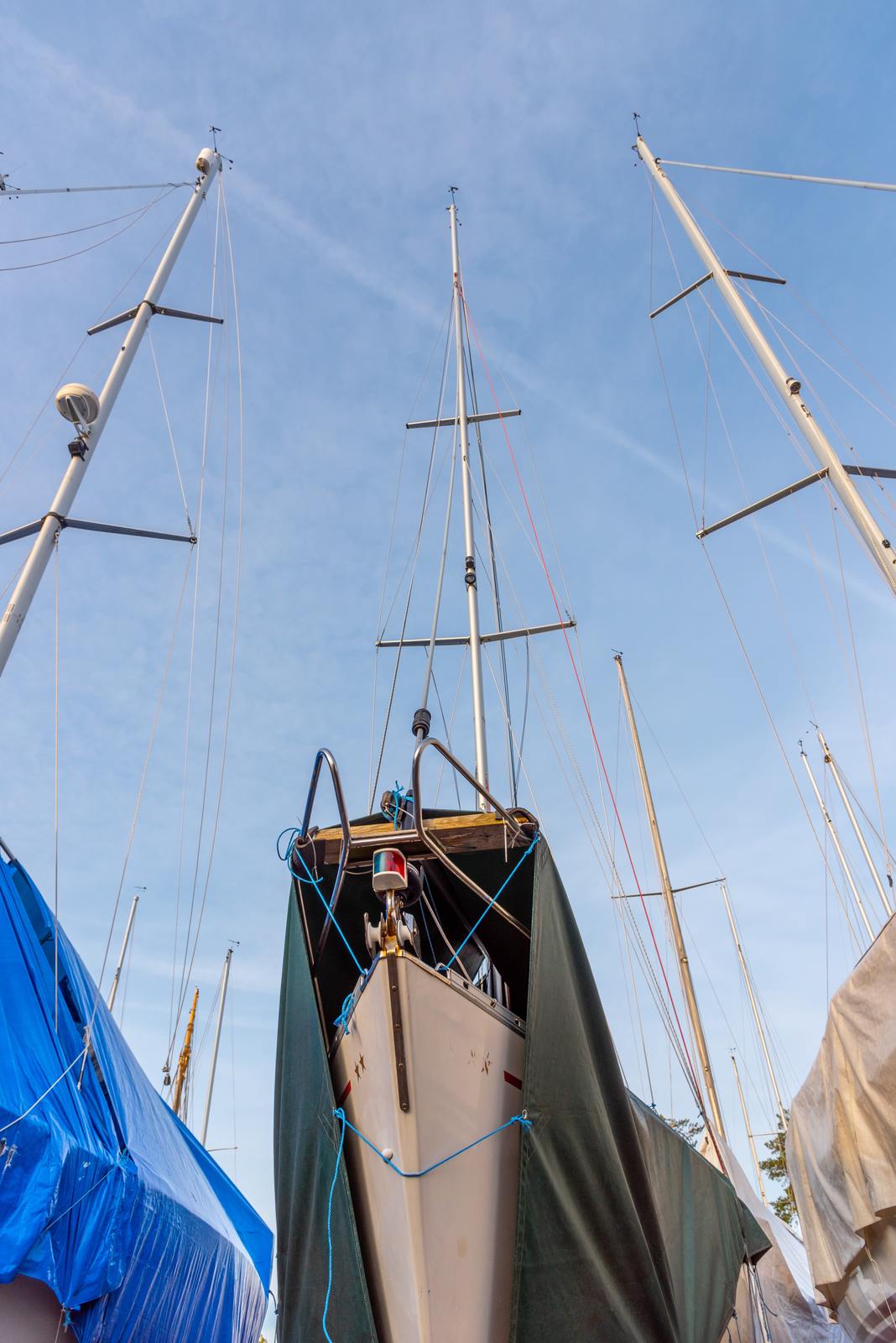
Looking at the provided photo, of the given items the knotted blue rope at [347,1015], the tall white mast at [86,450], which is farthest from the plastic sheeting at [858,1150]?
the tall white mast at [86,450]

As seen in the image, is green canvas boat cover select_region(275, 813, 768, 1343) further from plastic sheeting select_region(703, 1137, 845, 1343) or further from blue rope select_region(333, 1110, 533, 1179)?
plastic sheeting select_region(703, 1137, 845, 1343)

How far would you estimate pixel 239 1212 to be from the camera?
9203 mm

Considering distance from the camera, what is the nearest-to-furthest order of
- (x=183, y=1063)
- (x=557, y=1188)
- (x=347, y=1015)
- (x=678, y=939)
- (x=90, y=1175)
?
(x=557, y=1188) → (x=347, y=1015) → (x=90, y=1175) → (x=678, y=939) → (x=183, y=1063)

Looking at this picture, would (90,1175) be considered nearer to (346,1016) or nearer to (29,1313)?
(29,1313)

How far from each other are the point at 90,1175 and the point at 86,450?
651cm

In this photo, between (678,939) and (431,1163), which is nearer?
(431,1163)

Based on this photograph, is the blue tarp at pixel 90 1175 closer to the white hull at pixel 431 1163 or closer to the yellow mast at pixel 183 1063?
the white hull at pixel 431 1163

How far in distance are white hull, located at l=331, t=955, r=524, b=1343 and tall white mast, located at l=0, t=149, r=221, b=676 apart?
4.60 meters

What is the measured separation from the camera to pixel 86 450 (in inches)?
324

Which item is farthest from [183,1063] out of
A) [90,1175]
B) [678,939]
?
[90,1175]

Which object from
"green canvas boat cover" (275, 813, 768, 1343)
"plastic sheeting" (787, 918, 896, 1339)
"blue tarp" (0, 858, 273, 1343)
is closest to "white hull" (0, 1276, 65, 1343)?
"blue tarp" (0, 858, 273, 1343)

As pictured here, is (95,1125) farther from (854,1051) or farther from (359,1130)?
(854,1051)

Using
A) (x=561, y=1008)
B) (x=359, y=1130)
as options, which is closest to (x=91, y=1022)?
(x=359, y=1130)

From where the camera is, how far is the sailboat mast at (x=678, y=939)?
1446 cm
